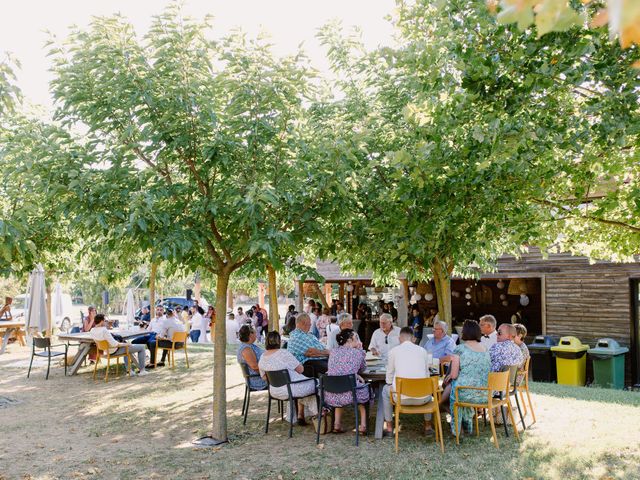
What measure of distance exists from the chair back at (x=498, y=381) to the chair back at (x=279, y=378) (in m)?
2.52

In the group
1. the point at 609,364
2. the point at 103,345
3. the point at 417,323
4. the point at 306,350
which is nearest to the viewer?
the point at 306,350

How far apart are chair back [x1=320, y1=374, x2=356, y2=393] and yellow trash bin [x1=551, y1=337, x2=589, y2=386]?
350 inches

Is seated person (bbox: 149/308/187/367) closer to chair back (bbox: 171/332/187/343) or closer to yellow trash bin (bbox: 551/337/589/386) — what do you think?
chair back (bbox: 171/332/187/343)

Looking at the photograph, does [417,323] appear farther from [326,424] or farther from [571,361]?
[326,424]

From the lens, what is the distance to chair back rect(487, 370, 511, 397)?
6.91 m

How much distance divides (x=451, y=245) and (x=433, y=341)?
171 cm

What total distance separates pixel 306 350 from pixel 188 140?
379 cm

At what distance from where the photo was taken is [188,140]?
6.66 m

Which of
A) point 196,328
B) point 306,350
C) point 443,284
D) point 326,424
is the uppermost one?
point 443,284

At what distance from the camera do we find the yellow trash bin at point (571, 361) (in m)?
14.1

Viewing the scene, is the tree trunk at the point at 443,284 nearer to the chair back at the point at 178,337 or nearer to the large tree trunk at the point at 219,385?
the large tree trunk at the point at 219,385

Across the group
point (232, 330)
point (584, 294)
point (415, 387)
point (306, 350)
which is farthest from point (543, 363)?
point (232, 330)

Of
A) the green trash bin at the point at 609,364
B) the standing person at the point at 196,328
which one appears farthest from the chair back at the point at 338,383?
the standing person at the point at 196,328

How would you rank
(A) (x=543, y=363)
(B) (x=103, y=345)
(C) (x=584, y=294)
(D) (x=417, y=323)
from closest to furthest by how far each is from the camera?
(B) (x=103, y=345) → (A) (x=543, y=363) → (C) (x=584, y=294) → (D) (x=417, y=323)
